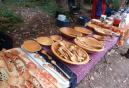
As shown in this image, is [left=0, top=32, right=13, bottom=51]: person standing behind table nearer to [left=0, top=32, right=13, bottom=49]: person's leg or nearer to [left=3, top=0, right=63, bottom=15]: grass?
[left=0, top=32, right=13, bottom=49]: person's leg

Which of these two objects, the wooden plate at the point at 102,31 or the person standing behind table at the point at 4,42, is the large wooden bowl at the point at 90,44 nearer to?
the wooden plate at the point at 102,31

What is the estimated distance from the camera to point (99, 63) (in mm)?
4297

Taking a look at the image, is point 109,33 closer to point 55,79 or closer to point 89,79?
point 89,79

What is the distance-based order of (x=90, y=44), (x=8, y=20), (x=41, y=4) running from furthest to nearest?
1. (x=41, y=4)
2. (x=8, y=20)
3. (x=90, y=44)

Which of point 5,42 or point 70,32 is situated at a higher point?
point 70,32

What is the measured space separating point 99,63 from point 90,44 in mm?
1601

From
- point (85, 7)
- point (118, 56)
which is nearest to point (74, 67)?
point (118, 56)

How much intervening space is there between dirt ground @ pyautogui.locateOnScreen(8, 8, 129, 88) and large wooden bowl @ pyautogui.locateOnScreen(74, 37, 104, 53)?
1.07 meters

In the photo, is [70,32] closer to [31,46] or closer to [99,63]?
[31,46]

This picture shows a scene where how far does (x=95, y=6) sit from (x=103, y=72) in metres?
2.27

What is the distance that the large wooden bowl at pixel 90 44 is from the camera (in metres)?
2.64

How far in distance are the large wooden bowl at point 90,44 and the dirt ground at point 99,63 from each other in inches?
42.1

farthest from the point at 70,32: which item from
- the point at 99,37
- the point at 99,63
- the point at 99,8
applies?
the point at 99,8

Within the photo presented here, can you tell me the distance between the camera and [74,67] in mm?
2332
